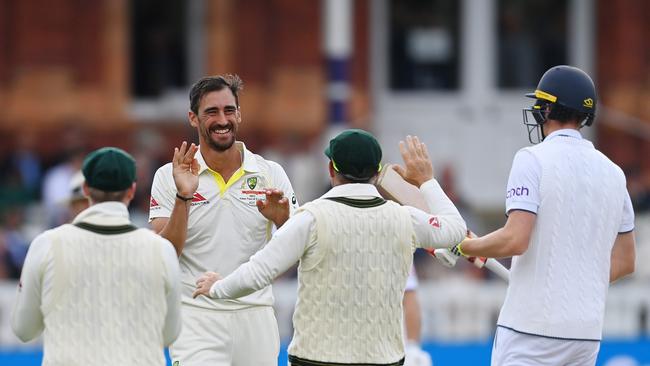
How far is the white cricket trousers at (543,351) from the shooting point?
260 inches

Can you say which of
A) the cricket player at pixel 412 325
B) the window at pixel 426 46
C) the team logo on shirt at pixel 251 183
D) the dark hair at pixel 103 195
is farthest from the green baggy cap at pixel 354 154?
the window at pixel 426 46

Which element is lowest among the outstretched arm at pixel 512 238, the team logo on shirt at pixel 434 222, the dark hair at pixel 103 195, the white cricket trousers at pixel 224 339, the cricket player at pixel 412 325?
the cricket player at pixel 412 325

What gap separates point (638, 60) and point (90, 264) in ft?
44.8

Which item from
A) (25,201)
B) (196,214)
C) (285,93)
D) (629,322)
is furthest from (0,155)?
(196,214)

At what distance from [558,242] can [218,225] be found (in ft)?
5.64

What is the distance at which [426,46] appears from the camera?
19.4 m

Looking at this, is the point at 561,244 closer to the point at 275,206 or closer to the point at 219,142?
the point at 275,206

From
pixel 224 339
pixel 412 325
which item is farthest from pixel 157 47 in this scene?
pixel 224 339

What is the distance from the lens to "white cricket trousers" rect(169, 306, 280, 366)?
7.25 metres

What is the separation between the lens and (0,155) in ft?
56.7

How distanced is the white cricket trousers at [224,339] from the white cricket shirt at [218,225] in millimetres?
53

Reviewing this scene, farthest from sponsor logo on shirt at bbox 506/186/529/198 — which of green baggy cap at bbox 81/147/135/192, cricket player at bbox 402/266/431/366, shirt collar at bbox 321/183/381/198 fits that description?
cricket player at bbox 402/266/431/366

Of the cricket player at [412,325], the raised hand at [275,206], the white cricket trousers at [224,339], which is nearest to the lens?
the raised hand at [275,206]

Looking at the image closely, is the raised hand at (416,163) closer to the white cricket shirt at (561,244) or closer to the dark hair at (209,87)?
the white cricket shirt at (561,244)
